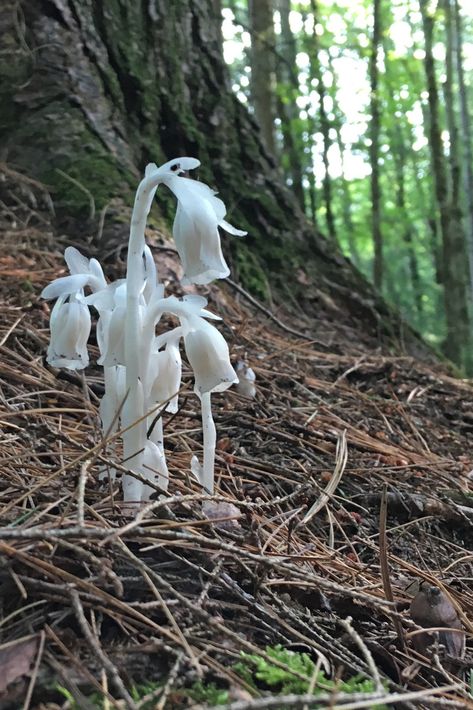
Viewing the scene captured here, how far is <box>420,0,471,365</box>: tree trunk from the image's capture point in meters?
8.44

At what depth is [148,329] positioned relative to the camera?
1.32 meters

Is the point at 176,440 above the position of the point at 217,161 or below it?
below

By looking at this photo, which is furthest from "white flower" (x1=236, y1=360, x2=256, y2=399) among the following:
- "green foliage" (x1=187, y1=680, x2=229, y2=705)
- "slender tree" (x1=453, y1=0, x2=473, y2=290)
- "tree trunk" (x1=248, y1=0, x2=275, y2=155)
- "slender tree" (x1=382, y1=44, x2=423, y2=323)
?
"slender tree" (x1=382, y1=44, x2=423, y2=323)

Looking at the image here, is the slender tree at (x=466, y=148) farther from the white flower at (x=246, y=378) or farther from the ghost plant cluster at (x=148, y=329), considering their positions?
the ghost plant cluster at (x=148, y=329)

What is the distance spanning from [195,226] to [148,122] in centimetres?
227

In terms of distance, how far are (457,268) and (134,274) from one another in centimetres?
910

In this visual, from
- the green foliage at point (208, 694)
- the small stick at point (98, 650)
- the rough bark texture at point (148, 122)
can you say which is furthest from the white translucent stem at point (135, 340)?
the rough bark texture at point (148, 122)

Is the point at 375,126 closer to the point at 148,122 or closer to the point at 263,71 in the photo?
the point at 263,71

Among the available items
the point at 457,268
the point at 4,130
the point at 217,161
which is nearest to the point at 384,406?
the point at 217,161

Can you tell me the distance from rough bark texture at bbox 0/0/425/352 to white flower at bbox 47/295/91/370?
149cm

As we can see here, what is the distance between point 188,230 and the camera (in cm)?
120

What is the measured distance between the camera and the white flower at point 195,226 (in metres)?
1.20

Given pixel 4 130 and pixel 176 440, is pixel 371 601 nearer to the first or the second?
pixel 176 440

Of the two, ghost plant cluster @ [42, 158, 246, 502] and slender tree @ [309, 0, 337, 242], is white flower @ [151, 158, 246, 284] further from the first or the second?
slender tree @ [309, 0, 337, 242]
